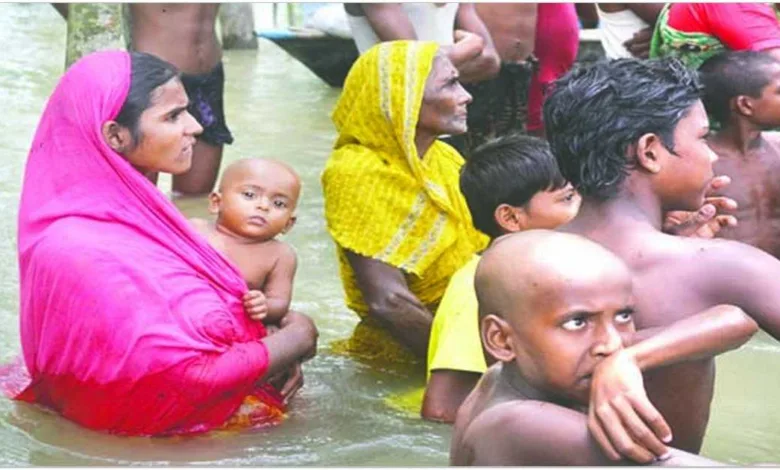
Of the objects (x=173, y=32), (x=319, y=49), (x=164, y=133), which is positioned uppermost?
(x=164, y=133)

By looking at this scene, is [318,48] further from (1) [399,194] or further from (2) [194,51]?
(1) [399,194]

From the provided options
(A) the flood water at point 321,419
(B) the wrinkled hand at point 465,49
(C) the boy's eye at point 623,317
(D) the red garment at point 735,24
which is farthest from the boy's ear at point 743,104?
(C) the boy's eye at point 623,317

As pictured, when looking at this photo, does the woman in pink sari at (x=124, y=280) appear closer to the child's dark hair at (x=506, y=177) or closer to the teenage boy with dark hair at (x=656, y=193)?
the child's dark hair at (x=506, y=177)

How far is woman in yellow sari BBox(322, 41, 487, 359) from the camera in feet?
17.8

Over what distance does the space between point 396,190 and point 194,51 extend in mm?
1811

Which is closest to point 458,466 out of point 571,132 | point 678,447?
point 678,447

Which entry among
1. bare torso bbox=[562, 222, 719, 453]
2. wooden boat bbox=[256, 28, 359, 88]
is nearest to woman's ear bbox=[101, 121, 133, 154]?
bare torso bbox=[562, 222, 719, 453]

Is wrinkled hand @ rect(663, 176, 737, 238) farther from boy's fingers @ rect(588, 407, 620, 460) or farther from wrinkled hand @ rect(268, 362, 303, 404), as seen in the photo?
boy's fingers @ rect(588, 407, 620, 460)

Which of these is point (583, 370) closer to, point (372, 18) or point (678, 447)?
point (678, 447)

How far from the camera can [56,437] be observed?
4.70 metres

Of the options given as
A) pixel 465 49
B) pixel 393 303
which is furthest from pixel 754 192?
pixel 393 303

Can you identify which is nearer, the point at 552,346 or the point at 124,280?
the point at 552,346

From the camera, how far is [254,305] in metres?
4.84

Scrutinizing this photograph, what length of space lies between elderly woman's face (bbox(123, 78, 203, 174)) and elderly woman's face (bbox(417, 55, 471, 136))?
939 mm
